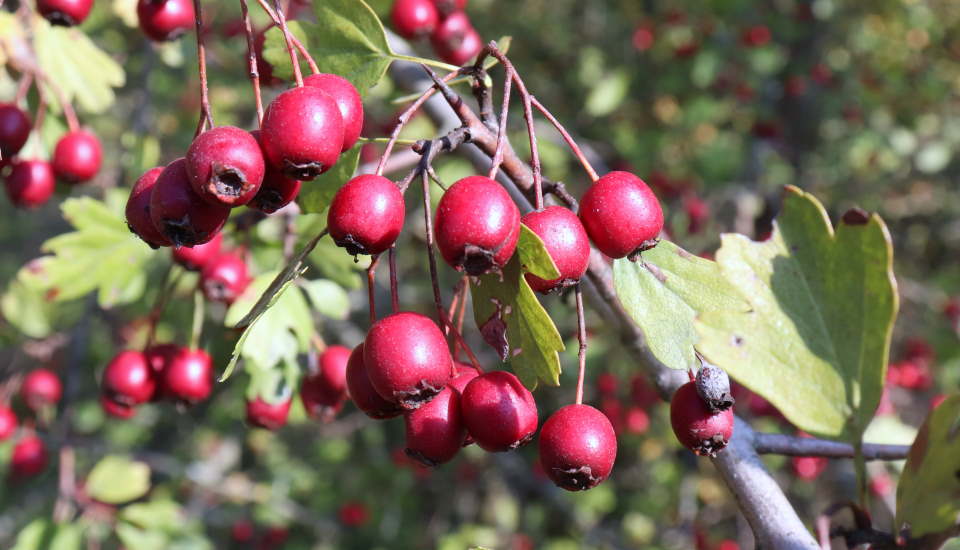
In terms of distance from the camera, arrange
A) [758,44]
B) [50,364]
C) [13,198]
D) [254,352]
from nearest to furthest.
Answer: [254,352]
[13,198]
[50,364]
[758,44]

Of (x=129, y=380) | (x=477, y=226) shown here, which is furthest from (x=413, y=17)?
(x=477, y=226)

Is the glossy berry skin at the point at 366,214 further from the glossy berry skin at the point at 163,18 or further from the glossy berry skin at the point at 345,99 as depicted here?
the glossy berry skin at the point at 163,18

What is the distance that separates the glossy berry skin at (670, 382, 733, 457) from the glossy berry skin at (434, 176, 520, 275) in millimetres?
429

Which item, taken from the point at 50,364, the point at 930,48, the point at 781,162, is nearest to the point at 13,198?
the point at 50,364

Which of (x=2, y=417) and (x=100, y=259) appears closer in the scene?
(x=100, y=259)

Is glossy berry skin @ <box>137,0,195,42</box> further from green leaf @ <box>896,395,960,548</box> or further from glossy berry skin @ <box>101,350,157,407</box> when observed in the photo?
green leaf @ <box>896,395,960,548</box>

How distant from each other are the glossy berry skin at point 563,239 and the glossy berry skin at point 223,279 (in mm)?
1164

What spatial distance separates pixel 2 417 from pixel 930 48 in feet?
19.5

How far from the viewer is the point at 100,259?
232 cm

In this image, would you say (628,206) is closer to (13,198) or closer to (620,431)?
(13,198)

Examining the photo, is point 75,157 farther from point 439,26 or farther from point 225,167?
point 225,167

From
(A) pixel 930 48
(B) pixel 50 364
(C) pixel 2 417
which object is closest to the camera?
(C) pixel 2 417

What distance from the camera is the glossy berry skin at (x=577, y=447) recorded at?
3.91ft

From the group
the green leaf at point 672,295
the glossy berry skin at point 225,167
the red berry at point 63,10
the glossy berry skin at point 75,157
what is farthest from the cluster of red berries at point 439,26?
the glossy berry skin at point 225,167
